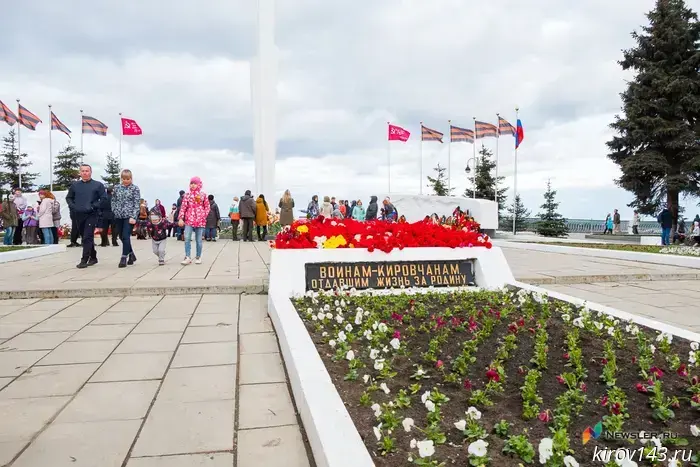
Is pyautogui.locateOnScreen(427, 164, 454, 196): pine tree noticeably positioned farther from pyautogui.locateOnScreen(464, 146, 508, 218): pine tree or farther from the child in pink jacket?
the child in pink jacket

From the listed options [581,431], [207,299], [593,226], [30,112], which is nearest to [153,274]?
[207,299]

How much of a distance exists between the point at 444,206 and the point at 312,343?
24301 mm

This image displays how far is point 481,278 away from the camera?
22.1 ft

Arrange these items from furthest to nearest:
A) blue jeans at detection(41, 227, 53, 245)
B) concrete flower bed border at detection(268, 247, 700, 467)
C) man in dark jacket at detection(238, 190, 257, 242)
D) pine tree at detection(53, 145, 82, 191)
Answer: pine tree at detection(53, 145, 82, 191) < man in dark jacket at detection(238, 190, 257, 242) < blue jeans at detection(41, 227, 53, 245) < concrete flower bed border at detection(268, 247, 700, 467)

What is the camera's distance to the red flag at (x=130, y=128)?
2720cm

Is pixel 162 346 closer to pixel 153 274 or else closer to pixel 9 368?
pixel 9 368

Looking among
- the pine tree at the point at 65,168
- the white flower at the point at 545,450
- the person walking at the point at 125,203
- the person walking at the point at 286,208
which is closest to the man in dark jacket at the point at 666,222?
the person walking at the point at 286,208

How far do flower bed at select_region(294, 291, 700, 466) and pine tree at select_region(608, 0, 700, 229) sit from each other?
24312mm

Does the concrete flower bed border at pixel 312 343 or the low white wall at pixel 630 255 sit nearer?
the concrete flower bed border at pixel 312 343

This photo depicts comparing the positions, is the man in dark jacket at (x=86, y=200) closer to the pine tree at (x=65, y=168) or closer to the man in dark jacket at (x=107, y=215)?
the man in dark jacket at (x=107, y=215)

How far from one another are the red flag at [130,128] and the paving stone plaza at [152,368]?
21.0 m

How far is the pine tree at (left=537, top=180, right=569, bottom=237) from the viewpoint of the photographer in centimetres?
2866

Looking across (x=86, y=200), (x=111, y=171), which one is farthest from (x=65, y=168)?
(x=86, y=200)

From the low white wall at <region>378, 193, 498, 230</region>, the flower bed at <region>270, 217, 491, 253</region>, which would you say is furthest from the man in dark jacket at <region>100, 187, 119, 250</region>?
the low white wall at <region>378, 193, 498, 230</region>
